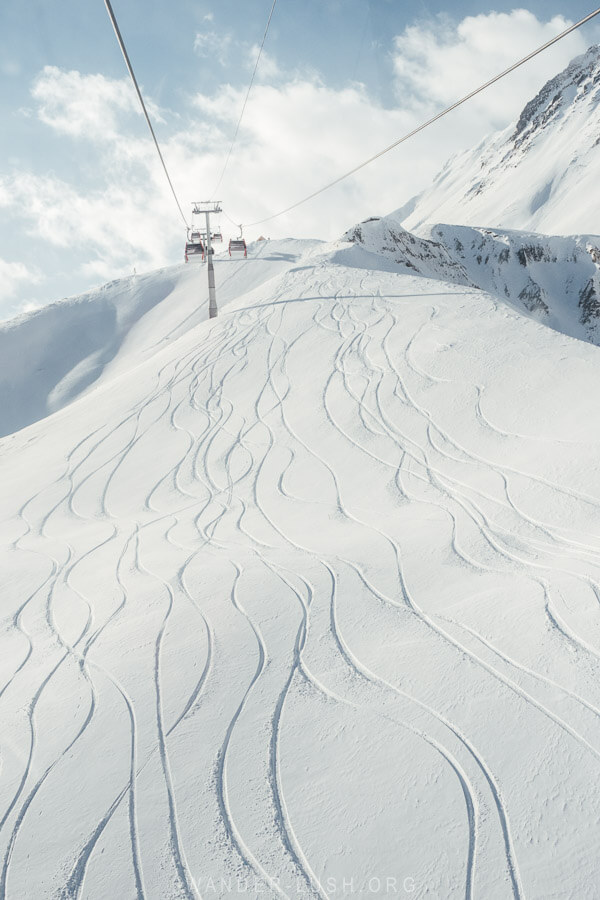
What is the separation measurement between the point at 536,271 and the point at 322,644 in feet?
176

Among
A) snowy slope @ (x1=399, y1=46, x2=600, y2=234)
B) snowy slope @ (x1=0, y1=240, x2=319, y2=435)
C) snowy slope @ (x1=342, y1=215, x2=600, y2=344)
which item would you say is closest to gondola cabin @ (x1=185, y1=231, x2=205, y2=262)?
snowy slope @ (x1=0, y1=240, x2=319, y2=435)

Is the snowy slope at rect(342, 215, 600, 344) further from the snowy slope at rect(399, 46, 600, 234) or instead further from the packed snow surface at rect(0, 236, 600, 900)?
the packed snow surface at rect(0, 236, 600, 900)

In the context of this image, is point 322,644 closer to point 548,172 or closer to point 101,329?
point 101,329

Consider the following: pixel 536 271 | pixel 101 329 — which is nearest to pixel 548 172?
pixel 536 271

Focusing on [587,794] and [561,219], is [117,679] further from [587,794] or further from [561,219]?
[561,219]

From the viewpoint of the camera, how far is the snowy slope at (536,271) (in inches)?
1889

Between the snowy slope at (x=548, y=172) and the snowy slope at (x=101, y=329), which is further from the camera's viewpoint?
the snowy slope at (x=548, y=172)

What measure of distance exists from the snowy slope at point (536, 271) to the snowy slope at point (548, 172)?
20311mm

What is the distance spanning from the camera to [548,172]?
101m

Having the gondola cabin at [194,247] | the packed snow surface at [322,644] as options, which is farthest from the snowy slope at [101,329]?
the packed snow surface at [322,644]

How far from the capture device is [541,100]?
130 metres

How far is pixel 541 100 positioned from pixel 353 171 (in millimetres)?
145801

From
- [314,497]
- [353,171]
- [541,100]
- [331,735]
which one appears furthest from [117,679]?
[541,100]

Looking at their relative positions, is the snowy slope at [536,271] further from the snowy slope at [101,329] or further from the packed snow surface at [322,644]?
the packed snow surface at [322,644]
